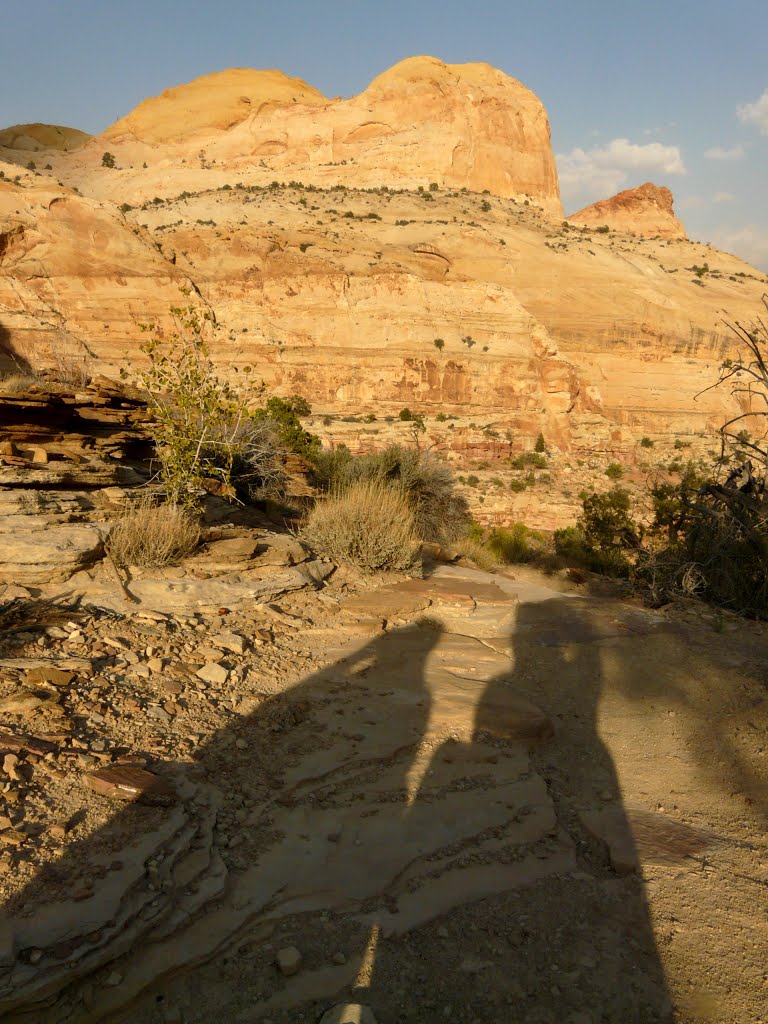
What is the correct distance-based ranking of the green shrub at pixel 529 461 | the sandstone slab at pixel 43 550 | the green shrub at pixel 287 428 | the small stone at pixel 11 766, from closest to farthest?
the small stone at pixel 11 766 → the sandstone slab at pixel 43 550 → the green shrub at pixel 287 428 → the green shrub at pixel 529 461

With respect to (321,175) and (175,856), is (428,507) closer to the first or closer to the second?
(175,856)

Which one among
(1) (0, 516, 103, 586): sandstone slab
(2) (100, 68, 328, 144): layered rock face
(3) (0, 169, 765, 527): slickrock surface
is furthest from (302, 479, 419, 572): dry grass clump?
(2) (100, 68, 328, 144): layered rock face

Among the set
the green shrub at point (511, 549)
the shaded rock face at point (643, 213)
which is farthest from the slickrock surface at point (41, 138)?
the green shrub at point (511, 549)

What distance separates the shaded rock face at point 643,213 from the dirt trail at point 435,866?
8901 centimetres

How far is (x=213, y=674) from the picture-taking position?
149 inches

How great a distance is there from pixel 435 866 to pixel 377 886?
0.26 m

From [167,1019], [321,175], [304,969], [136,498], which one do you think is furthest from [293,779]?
[321,175]

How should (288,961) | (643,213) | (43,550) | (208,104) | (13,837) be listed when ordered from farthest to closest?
(643,213) < (208,104) < (43,550) < (13,837) < (288,961)

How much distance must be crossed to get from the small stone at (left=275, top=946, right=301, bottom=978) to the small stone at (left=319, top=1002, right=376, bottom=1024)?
0.17 meters

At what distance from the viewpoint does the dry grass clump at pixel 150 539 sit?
4.98 m

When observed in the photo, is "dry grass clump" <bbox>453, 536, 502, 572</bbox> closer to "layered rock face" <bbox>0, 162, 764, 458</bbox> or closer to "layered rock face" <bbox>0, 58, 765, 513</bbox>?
"layered rock face" <bbox>0, 58, 765, 513</bbox>

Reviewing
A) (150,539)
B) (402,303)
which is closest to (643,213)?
(402,303)

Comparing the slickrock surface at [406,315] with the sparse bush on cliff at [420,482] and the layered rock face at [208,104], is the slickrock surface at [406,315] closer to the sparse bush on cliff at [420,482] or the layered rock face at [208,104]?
the sparse bush on cliff at [420,482]

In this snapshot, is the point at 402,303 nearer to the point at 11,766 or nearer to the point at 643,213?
the point at 11,766
